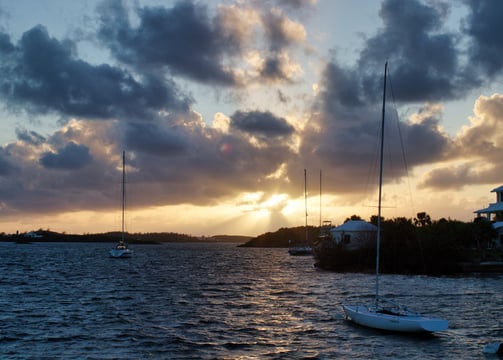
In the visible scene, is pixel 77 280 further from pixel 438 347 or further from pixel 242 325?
pixel 438 347

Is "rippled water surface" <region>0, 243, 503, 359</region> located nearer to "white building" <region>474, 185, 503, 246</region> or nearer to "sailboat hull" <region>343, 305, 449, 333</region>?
"sailboat hull" <region>343, 305, 449, 333</region>

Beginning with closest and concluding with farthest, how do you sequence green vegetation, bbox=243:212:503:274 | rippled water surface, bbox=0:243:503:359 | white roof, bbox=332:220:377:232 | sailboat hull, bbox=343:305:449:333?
rippled water surface, bbox=0:243:503:359 → sailboat hull, bbox=343:305:449:333 → green vegetation, bbox=243:212:503:274 → white roof, bbox=332:220:377:232

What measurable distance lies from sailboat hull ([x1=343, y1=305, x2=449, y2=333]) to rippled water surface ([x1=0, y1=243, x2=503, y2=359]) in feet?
1.93

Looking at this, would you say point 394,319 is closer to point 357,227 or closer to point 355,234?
point 355,234

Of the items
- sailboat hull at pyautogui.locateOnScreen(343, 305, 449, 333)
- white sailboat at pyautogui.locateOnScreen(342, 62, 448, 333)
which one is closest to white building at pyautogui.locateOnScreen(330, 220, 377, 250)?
white sailboat at pyautogui.locateOnScreen(342, 62, 448, 333)

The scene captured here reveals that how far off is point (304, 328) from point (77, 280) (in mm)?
47462

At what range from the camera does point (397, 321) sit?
34250 mm

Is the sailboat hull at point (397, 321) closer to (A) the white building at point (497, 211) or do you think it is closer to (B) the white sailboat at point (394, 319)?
(B) the white sailboat at point (394, 319)

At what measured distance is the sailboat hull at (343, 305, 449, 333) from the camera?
33156mm

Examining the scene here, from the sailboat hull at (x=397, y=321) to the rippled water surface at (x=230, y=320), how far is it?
589 millimetres

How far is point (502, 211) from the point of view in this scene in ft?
354

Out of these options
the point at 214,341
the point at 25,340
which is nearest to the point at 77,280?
the point at 25,340

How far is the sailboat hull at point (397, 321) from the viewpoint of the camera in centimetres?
3316

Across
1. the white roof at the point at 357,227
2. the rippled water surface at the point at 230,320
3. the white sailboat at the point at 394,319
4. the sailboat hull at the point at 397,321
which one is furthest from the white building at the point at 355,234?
the sailboat hull at the point at 397,321
